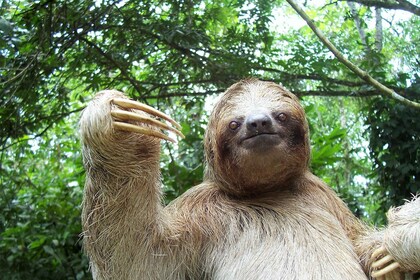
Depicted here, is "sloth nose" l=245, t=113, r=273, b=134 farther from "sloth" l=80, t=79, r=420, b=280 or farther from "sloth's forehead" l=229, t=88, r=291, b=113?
"sloth's forehead" l=229, t=88, r=291, b=113

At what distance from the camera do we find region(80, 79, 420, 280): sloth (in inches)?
187

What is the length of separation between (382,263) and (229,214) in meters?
1.37

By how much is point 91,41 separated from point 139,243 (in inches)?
181

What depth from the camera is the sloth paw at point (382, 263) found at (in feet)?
15.5

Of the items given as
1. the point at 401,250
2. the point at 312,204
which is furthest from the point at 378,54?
the point at 401,250

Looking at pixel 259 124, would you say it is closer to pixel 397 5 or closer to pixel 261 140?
pixel 261 140

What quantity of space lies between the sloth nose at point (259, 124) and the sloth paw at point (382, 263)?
1.36m

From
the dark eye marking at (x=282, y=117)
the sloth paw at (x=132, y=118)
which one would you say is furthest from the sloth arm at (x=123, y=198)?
the dark eye marking at (x=282, y=117)

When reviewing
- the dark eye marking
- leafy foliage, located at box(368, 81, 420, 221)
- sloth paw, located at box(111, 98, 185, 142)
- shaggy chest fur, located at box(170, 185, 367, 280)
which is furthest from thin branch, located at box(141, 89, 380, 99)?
sloth paw, located at box(111, 98, 185, 142)

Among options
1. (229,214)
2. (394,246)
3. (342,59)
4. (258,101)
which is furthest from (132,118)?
(394,246)

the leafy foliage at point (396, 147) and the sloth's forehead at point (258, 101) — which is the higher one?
the sloth's forehead at point (258, 101)

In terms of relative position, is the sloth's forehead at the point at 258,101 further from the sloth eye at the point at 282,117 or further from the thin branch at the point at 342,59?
the thin branch at the point at 342,59

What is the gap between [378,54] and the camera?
8.62 m

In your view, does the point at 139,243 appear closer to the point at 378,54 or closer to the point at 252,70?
the point at 252,70
